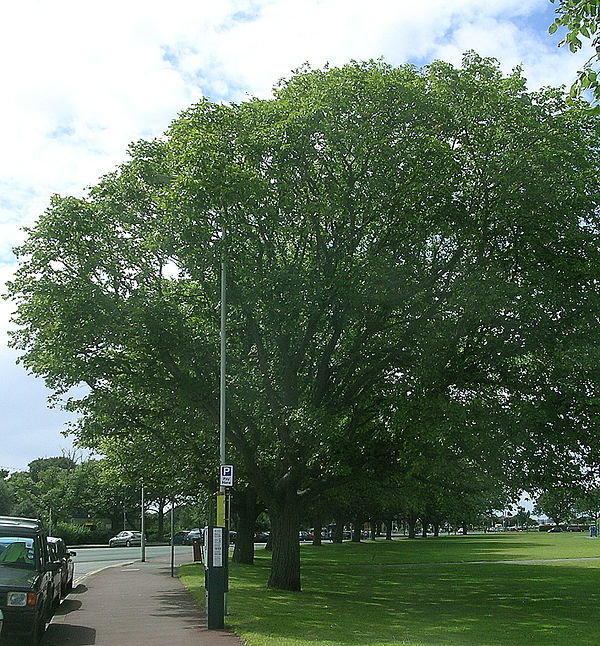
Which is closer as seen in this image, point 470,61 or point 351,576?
point 470,61

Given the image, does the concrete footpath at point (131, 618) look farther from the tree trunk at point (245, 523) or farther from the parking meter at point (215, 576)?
the tree trunk at point (245, 523)

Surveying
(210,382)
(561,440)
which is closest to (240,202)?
(210,382)

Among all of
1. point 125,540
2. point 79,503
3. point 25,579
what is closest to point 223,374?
point 25,579

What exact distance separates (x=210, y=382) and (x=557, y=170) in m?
10.4

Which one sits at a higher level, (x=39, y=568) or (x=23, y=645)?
(x=39, y=568)

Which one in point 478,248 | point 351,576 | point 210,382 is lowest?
point 351,576

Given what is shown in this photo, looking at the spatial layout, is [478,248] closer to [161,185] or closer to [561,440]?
[561,440]

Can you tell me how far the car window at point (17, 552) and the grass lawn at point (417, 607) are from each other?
390cm

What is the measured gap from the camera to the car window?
13.6m

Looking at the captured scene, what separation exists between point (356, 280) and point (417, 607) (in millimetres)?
8367

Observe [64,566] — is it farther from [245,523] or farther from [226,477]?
[245,523]

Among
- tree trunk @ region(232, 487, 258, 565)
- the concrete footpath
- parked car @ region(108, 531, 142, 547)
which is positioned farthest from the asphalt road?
parked car @ region(108, 531, 142, 547)

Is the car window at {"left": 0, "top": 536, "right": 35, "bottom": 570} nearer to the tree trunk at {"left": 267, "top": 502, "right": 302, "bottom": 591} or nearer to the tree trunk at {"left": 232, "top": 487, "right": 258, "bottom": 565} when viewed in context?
the tree trunk at {"left": 267, "top": 502, "right": 302, "bottom": 591}

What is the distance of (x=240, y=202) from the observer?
2038 cm
